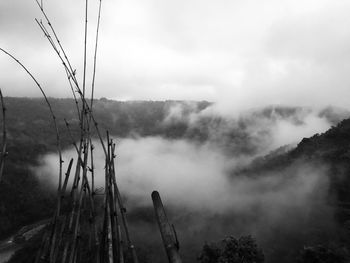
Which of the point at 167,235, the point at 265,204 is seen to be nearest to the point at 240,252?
the point at 167,235

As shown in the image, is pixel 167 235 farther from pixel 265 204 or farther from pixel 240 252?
pixel 265 204

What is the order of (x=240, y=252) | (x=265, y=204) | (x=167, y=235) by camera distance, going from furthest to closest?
(x=265, y=204)
(x=240, y=252)
(x=167, y=235)

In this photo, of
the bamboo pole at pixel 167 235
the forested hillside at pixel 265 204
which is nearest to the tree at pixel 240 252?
the forested hillside at pixel 265 204

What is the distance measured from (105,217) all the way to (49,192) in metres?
162

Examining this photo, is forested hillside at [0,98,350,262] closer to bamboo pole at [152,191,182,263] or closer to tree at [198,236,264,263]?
tree at [198,236,264,263]

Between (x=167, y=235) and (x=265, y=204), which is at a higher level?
(x=167, y=235)

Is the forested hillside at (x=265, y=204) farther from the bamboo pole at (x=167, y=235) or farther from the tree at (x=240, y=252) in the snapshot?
the bamboo pole at (x=167, y=235)

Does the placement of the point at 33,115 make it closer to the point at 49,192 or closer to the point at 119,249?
the point at 49,192

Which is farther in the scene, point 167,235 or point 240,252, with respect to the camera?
point 240,252

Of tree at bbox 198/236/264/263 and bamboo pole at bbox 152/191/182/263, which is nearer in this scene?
bamboo pole at bbox 152/191/182/263

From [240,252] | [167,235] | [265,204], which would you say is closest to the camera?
[167,235]

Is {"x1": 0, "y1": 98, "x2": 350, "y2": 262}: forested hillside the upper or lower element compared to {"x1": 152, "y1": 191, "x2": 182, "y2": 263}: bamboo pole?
lower

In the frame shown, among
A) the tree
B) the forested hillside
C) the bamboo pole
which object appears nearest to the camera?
the bamboo pole

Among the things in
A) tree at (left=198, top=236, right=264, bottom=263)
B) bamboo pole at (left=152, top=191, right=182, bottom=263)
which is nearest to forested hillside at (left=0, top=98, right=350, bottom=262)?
tree at (left=198, top=236, right=264, bottom=263)
